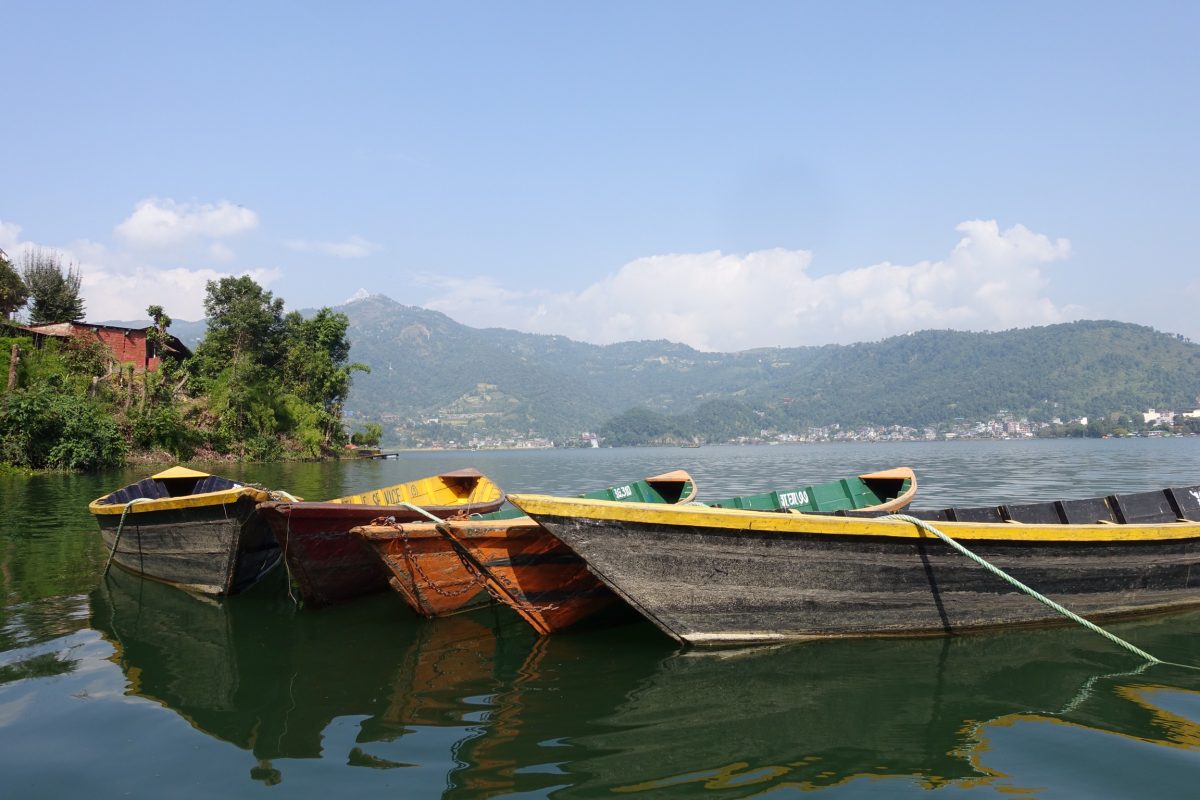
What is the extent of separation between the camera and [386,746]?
4832 mm

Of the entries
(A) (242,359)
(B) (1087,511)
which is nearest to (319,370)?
(A) (242,359)

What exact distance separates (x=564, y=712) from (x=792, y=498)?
6.48m

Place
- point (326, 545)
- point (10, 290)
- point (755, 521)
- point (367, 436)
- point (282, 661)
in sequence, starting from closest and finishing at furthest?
point (755, 521) < point (282, 661) < point (326, 545) < point (10, 290) < point (367, 436)

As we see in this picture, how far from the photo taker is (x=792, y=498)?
10.9 metres

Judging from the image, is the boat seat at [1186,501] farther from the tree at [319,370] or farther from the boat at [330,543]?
the tree at [319,370]

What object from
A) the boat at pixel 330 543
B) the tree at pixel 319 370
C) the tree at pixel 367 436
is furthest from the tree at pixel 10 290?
the boat at pixel 330 543

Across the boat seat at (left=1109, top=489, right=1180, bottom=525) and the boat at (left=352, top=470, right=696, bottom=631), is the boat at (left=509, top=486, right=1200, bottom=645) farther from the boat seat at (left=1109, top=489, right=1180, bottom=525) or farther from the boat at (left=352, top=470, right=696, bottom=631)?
the boat seat at (left=1109, top=489, right=1180, bottom=525)

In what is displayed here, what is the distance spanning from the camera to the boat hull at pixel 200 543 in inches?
354

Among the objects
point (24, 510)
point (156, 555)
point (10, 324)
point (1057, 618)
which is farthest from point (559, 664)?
point (10, 324)

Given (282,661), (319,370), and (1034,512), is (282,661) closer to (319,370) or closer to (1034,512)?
(1034,512)

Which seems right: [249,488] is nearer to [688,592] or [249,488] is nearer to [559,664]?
[559,664]

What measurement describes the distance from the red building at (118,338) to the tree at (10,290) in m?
2.18

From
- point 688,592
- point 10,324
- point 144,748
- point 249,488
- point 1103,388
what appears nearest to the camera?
point 144,748

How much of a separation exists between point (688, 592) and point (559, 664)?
140 centimetres
